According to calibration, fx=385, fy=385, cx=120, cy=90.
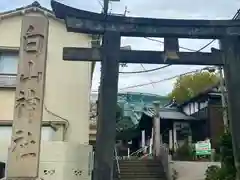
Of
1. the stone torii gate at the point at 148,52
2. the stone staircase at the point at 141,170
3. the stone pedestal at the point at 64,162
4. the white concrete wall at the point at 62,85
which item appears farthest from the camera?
the stone staircase at the point at 141,170

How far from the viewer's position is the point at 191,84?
4309 centimetres

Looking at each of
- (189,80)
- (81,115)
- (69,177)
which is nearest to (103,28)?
(69,177)

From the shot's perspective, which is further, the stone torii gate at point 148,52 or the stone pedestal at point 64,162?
the stone pedestal at point 64,162

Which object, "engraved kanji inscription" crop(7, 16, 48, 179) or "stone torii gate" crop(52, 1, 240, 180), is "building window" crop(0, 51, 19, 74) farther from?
"stone torii gate" crop(52, 1, 240, 180)

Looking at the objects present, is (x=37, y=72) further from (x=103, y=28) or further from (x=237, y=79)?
(x=237, y=79)

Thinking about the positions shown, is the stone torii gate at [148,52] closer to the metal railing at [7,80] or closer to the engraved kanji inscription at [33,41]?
the engraved kanji inscription at [33,41]

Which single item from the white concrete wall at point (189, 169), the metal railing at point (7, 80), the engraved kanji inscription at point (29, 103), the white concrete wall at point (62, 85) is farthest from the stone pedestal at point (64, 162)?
the white concrete wall at point (189, 169)

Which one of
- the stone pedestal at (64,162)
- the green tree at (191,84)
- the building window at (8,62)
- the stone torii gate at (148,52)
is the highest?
the green tree at (191,84)

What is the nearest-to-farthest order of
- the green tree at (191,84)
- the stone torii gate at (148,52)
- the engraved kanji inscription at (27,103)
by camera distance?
the engraved kanji inscription at (27,103)
the stone torii gate at (148,52)
the green tree at (191,84)

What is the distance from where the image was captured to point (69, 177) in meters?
11.6

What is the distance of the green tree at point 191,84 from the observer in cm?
4203

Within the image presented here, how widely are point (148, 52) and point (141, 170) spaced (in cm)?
1155

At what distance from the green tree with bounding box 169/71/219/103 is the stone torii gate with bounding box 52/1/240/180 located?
31346mm

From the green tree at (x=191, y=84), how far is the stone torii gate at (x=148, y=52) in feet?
103
